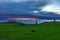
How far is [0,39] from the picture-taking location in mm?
22469

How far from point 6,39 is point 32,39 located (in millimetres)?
4836

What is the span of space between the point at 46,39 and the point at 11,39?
656 cm

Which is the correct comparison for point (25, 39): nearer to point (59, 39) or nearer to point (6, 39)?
point (6, 39)

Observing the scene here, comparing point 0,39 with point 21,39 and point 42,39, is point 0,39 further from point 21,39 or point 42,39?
point 42,39

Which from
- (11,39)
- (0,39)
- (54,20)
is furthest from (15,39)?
(54,20)

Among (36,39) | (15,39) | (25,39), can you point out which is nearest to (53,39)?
(36,39)

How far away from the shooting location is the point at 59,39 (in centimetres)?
2286

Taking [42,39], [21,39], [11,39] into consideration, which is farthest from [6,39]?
[42,39]

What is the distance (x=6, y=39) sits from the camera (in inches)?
886

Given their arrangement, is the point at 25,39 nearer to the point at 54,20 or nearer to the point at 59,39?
the point at 59,39

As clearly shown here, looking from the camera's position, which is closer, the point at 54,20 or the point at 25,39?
the point at 25,39

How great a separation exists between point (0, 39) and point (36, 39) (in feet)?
21.9

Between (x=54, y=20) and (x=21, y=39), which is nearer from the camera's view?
(x=21, y=39)

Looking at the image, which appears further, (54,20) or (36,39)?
(54,20)
